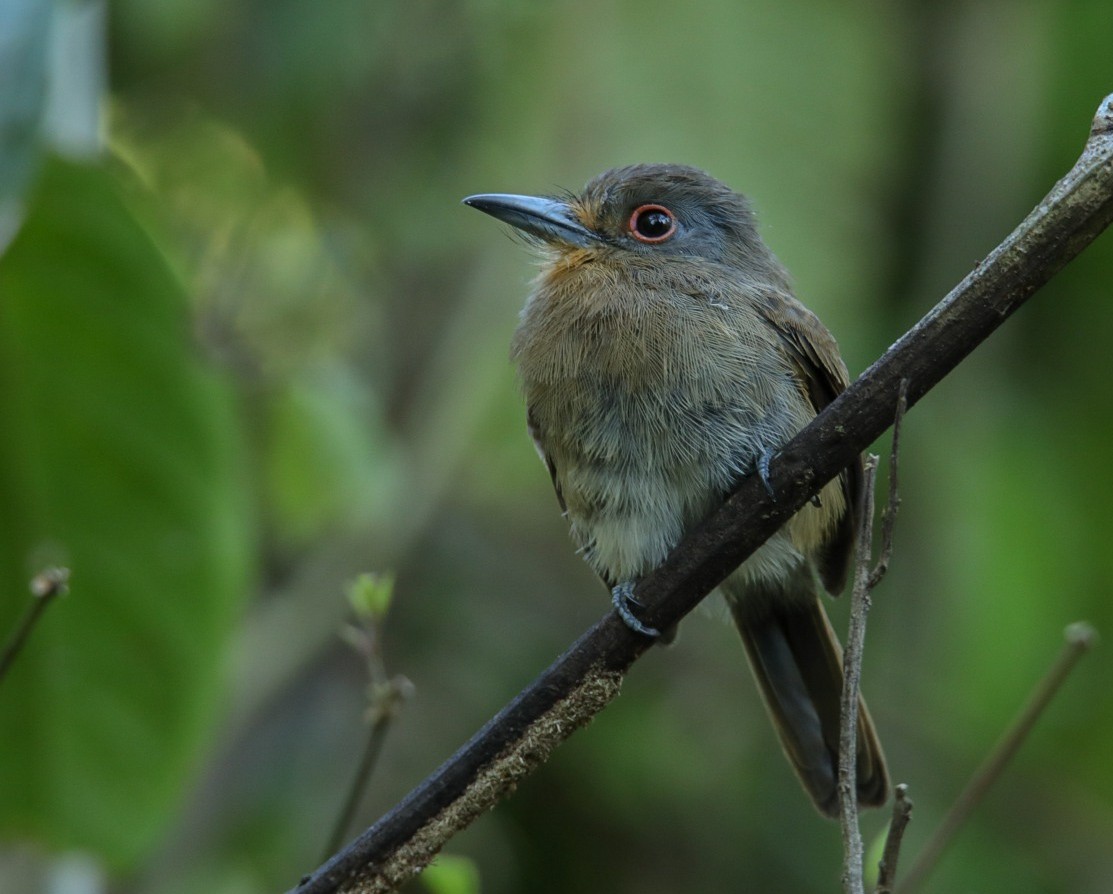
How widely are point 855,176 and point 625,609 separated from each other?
7.37 feet

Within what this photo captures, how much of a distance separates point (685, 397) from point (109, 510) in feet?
3.55

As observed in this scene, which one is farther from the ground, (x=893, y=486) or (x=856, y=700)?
(x=893, y=486)

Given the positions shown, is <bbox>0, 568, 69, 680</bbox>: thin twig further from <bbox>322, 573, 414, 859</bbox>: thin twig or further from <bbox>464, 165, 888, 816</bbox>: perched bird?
<bbox>464, 165, 888, 816</bbox>: perched bird

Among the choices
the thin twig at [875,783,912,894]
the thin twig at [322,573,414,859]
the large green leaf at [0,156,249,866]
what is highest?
the thin twig at [875,783,912,894]

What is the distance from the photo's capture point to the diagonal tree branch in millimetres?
1549

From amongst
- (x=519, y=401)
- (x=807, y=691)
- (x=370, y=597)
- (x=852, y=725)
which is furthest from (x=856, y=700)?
(x=519, y=401)

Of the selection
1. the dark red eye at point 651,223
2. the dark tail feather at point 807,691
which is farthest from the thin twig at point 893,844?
the dark red eye at point 651,223

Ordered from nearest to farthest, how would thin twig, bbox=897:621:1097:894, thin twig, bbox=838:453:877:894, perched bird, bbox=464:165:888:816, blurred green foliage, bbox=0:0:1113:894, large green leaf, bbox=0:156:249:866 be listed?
thin twig, bbox=838:453:877:894 → thin twig, bbox=897:621:1097:894 → perched bird, bbox=464:165:888:816 → large green leaf, bbox=0:156:249:866 → blurred green foliage, bbox=0:0:1113:894

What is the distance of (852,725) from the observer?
162 cm

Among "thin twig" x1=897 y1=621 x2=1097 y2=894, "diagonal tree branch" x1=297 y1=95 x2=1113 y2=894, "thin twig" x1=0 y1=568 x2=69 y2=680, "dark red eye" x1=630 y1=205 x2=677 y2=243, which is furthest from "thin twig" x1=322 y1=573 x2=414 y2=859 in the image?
"dark red eye" x1=630 y1=205 x2=677 y2=243

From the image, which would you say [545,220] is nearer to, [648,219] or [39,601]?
[648,219]

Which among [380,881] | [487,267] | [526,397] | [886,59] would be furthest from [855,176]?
[380,881]

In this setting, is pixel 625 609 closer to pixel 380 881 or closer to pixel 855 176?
pixel 380 881

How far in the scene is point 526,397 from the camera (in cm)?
265
